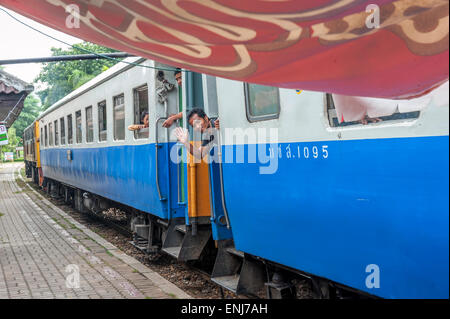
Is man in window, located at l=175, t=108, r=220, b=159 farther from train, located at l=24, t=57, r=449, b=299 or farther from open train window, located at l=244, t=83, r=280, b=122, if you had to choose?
open train window, located at l=244, t=83, r=280, b=122

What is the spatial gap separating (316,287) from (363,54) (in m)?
2.17

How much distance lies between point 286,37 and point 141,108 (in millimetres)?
5614

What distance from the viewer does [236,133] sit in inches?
199

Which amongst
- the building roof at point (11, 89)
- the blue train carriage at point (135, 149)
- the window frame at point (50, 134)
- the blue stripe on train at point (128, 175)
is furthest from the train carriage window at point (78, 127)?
the window frame at point (50, 134)

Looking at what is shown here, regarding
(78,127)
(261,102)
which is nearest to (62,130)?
(78,127)

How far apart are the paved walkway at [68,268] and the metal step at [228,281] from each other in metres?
0.61

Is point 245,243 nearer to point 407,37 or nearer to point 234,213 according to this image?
point 234,213

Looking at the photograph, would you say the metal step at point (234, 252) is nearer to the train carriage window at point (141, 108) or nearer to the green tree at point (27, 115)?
the train carriage window at point (141, 108)

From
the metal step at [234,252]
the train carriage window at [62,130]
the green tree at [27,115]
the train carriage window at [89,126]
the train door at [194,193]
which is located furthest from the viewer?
the green tree at [27,115]

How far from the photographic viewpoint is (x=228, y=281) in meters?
5.57

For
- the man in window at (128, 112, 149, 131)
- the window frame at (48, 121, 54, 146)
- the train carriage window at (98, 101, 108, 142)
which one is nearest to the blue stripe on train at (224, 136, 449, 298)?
the man in window at (128, 112, 149, 131)

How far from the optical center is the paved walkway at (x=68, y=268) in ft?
20.6

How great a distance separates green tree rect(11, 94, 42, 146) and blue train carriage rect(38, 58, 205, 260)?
86.3 m
